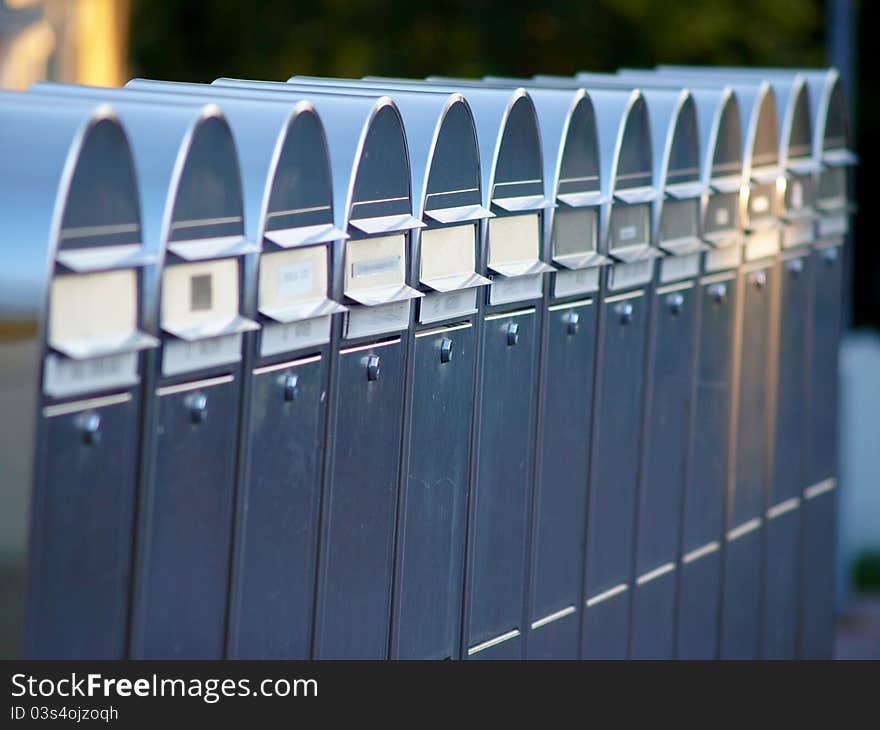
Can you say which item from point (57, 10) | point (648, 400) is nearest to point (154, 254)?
point (648, 400)

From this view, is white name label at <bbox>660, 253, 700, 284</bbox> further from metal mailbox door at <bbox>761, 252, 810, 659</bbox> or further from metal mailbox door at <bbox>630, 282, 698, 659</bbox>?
metal mailbox door at <bbox>761, 252, 810, 659</bbox>

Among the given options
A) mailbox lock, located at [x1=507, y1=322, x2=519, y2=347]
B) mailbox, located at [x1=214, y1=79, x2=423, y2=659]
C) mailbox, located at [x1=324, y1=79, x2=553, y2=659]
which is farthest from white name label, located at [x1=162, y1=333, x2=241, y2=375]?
mailbox lock, located at [x1=507, y1=322, x2=519, y2=347]

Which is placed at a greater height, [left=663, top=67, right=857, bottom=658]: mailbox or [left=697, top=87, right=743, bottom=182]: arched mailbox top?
[left=697, top=87, right=743, bottom=182]: arched mailbox top

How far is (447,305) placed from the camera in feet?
14.1

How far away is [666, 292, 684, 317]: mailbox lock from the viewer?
5.55 metres

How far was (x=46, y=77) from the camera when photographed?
14.0 metres

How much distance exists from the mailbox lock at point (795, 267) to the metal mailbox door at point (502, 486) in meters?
2.03

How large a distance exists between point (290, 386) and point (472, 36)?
1238 cm

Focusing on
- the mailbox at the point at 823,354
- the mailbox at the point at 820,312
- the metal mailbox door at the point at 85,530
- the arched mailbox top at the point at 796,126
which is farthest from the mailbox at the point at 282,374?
the mailbox at the point at 823,354

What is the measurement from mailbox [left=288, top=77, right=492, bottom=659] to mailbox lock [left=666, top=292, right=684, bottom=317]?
4.10ft

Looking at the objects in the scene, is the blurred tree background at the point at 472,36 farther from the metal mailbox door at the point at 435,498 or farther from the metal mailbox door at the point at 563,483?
the metal mailbox door at the point at 435,498

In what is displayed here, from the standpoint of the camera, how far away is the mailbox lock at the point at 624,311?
521cm

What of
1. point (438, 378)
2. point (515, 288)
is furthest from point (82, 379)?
point (515, 288)
